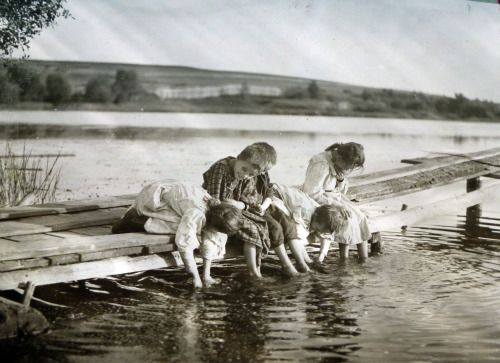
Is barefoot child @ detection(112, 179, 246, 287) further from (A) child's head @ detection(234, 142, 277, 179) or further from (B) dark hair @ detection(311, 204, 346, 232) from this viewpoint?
(B) dark hair @ detection(311, 204, 346, 232)

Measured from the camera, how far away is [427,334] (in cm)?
384

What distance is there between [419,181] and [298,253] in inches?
96.8

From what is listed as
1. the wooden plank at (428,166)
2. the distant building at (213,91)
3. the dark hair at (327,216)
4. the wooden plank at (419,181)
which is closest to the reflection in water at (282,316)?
the dark hair at (327,216)

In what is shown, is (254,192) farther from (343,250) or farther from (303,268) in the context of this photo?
(343,250)

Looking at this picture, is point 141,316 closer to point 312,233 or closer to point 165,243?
point 165,243

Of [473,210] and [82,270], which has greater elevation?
[473,210]

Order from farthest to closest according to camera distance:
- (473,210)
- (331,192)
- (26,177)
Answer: (473,210)
(26,177)
(331,192)

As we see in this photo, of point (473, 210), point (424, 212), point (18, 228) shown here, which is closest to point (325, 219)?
point (424, 212)

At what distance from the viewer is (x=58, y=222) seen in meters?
4.69

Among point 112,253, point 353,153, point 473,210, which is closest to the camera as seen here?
point 112,253

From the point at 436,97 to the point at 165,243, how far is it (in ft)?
14.7

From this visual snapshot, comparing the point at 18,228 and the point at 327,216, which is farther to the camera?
the point at 327,216

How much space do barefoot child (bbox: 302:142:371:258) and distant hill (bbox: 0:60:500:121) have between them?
160 centimetres

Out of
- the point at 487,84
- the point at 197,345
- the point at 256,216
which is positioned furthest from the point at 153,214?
the point at 487,84
